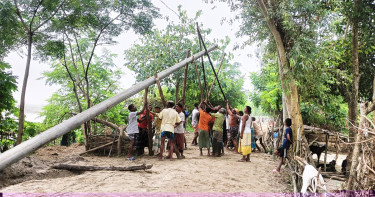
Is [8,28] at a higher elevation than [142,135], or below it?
higher

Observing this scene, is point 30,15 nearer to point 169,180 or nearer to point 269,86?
point 169,180

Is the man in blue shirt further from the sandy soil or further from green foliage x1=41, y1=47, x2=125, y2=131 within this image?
green foliage x1=41, y1=47, x2=125, y2=131

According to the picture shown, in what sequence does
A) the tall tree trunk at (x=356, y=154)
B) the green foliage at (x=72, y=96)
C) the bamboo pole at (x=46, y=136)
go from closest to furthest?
the bamboo pole at (x=46, y=136)
the tall tree trunk at (x=356, y=154)
the green foliage at (x=72, y=96)

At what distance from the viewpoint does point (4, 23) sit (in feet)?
23.6

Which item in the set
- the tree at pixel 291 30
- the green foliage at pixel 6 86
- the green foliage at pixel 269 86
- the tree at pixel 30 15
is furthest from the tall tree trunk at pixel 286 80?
the green foliage at pixel 6 86

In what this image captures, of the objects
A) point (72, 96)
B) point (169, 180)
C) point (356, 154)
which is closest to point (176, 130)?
point (169, 180)

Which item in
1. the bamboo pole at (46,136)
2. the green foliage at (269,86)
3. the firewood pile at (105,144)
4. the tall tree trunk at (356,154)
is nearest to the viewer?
the bamboo pole at (46,136)

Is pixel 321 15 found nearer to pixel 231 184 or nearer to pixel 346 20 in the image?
pixel 346 20

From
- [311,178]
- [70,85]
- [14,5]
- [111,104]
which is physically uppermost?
[14,5]

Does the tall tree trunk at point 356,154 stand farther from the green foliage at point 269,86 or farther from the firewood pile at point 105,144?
the firewood pile at point 105,144

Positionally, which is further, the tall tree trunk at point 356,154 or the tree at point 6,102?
the tree at point 6,102

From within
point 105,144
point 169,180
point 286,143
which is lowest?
point 169,180

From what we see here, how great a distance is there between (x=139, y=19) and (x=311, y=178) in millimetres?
7720

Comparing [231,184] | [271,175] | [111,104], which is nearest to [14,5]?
[111,104]
